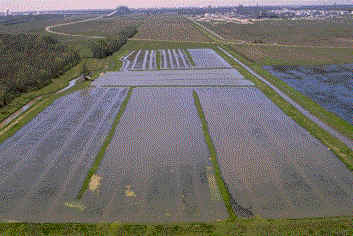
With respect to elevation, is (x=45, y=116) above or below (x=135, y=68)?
below

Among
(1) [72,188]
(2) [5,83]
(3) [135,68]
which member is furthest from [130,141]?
(3) [135,68]

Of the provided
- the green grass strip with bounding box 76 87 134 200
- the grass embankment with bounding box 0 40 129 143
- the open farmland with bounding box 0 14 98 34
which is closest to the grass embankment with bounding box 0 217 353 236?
the green grass strip with bounding box 76 87 134 200

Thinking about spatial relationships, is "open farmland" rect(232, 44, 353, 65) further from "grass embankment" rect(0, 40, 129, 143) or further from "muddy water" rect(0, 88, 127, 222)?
"muddy water" rect(0, 88, 127, 222)

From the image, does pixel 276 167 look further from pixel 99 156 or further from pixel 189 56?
pixel 189 56

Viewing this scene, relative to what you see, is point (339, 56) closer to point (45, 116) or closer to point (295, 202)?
point (295, 202)

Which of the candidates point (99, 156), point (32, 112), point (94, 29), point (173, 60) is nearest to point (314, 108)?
point (99, 156)

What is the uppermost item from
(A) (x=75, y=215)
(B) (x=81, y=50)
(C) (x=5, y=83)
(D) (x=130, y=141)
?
(B) (x=81, y=50)

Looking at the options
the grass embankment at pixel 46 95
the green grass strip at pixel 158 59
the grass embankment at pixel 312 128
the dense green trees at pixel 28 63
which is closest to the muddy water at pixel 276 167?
the grass embankment at pixel 312 128
